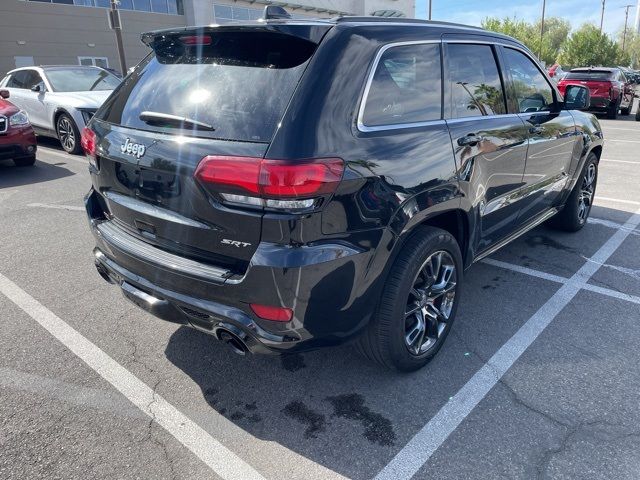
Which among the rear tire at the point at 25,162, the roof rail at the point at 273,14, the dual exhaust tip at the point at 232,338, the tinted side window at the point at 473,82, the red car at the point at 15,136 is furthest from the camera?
the rear tire at the point at 25,162

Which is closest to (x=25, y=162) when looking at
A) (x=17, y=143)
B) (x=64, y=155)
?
(x=17, y=143)

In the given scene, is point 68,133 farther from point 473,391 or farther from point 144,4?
point 144,4

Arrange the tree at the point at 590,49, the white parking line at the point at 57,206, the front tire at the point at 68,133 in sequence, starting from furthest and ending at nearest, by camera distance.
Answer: the tree at the point at 590,49, the front tire at the point at 68,133, the white parking line at the point at 57,206

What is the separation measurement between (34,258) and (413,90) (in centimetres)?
373

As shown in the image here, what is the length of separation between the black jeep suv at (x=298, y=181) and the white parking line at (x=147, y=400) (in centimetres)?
48

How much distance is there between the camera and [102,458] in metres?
2.24

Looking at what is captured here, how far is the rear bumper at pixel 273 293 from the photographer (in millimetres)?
2084

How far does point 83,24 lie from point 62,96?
72.0 feet

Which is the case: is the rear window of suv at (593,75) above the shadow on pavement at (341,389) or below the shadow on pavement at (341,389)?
above

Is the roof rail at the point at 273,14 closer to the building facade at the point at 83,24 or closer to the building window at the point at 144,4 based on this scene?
the building facade at the point at 83,24

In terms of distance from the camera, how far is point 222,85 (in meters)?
2.36

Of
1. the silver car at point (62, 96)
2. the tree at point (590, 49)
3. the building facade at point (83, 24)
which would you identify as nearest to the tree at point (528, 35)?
the tree at point (590, 49)

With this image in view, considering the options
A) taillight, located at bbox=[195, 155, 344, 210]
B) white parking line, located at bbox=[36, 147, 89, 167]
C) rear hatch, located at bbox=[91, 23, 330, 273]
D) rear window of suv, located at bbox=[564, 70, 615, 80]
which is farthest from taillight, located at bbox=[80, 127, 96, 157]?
rear window of suv, located at bbox=[564, 70, 615, 80]

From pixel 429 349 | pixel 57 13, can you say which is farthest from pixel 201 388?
pixel 57 13
